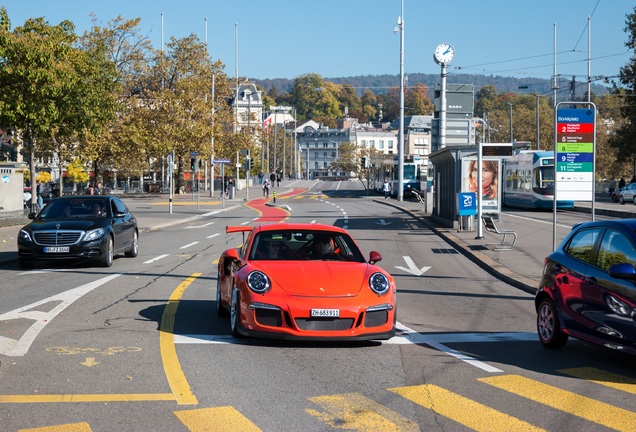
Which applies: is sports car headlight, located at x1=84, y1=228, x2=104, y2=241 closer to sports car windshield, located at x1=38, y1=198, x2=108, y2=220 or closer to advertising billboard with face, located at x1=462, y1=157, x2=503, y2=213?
sports car windshield, located at x1=38, y1=198, x2=108, y2=220

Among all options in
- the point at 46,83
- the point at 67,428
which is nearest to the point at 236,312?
the point at 67,428

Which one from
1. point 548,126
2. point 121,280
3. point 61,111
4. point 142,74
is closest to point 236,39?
point 142,74

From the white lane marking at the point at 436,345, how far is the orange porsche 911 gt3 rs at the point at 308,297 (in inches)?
24.6

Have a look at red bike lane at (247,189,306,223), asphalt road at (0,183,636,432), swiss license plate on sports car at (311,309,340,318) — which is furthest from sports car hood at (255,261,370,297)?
red bike lane at (247,189,306,223)

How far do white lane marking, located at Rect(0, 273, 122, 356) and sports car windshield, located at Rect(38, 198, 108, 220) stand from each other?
11.0ft

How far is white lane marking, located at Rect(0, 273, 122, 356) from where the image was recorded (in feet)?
29.0

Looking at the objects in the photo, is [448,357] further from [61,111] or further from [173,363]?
[61,111]

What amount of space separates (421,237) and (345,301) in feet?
67.3

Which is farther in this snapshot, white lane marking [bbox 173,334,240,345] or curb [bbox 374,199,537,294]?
curb [bbox 374,199,537,294]

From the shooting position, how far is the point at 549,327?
9422 millimetres

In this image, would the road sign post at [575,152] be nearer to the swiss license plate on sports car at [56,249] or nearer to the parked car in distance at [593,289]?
the parked car in distance at [593,289]

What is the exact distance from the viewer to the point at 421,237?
95.6ft

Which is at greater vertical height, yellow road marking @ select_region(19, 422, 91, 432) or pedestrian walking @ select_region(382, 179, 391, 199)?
yellow road marking @ select_region(19, 422, 91, 432)

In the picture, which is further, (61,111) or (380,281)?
(61,111)
